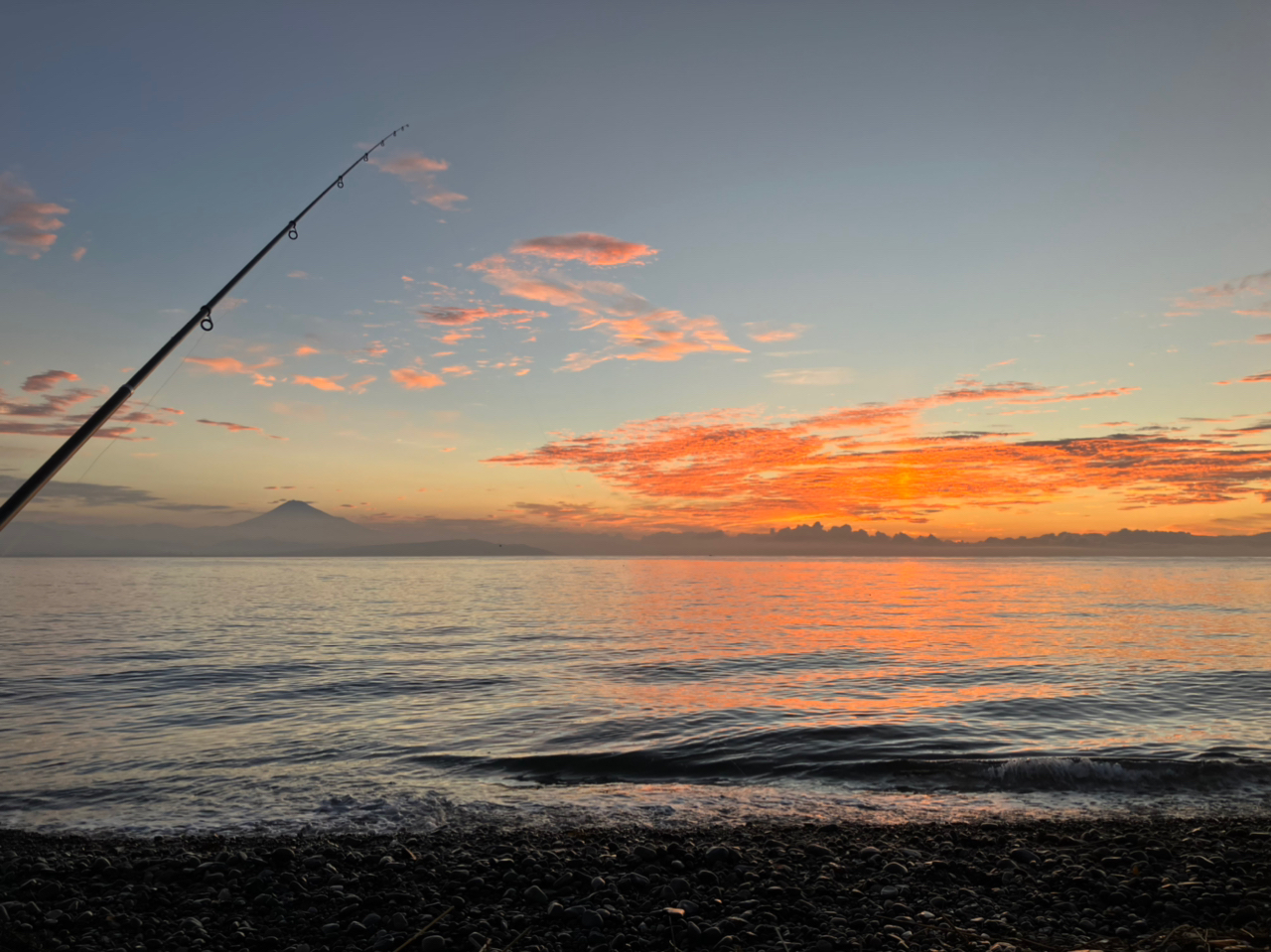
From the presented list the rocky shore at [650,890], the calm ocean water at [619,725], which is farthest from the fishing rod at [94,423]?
the calm ocean water at [619,725]

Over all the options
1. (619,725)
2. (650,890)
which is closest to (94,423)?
(650,890)

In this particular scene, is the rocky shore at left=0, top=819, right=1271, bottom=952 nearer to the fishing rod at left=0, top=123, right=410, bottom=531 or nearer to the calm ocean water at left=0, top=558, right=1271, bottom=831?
the calm ocean water at left=0, top=558, right=1271, bottom=831

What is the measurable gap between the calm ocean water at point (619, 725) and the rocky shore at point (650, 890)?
1648 millimetres

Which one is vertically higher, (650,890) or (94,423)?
(94,423)

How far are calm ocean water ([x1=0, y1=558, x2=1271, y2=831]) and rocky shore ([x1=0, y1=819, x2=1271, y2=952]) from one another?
165 cm

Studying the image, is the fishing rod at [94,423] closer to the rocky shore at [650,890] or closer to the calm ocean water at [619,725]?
the rocky shore at [650,890]

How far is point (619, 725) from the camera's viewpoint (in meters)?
16.1

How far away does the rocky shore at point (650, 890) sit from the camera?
5945 mm

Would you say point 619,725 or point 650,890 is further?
point 619,725

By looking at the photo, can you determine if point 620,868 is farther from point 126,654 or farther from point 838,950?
point 126,654

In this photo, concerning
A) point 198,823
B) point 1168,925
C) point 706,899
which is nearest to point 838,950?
point 706,899

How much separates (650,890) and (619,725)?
9.29 metres

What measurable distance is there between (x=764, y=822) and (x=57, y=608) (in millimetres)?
58459

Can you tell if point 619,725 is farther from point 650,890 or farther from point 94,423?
point 94,423
